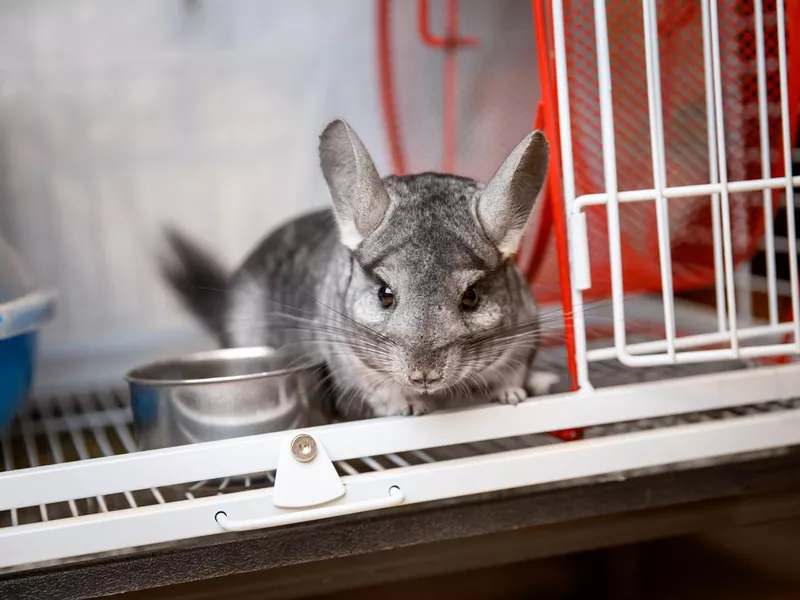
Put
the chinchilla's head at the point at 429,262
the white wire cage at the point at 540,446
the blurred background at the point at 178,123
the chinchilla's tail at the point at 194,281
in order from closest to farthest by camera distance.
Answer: the white wire cage at the point at 540,446 → the chinchilla's head at the point at 429,262 → the chinchilla's tail at the point at 194,281 → the blurred background at the point at 178,123

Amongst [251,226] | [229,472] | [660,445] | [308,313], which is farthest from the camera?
[251,226]

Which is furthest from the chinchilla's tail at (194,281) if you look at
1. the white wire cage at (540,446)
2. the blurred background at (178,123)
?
the white wire cage at (540,446)

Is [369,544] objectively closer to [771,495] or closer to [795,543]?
[771,495]

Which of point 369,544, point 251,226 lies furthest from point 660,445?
point 251,226

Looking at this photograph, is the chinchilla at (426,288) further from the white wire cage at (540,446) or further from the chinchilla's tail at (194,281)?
the chinchilla's tail at (194,281)

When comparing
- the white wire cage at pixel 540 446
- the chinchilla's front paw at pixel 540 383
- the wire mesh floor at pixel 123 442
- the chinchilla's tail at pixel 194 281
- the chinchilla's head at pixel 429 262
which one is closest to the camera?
the white wire cage at pixel 540 446

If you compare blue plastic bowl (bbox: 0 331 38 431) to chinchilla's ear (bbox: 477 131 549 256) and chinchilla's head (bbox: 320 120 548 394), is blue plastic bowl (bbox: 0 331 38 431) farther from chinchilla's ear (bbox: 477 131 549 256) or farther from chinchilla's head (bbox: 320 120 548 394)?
chinchilla's ear (bbox: 477 131 549 256)

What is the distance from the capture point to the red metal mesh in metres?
1.20

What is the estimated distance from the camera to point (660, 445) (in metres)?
1.06

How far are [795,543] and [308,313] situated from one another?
83 centimetres

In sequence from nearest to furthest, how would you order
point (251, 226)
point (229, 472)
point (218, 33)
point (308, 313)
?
point (229, 472)
point (308, 313)
point (218, 33)
point (251, 226)

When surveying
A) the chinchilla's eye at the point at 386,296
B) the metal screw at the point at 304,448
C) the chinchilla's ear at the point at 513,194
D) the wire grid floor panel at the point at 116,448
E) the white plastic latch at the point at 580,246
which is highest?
the chinchilla's ear at the point at 513,194

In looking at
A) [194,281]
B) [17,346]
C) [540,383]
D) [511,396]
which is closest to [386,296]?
[511,396]

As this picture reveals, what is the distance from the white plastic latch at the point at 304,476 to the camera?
952mm
